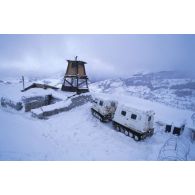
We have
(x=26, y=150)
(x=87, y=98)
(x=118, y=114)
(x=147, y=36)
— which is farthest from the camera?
(x=87, y=98)

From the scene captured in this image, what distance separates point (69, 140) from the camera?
10852mm

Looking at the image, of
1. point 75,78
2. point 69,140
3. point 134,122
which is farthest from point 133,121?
point 75,78

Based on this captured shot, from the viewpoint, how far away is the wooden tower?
1977 centimetres

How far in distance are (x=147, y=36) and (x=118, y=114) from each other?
19.0 ft

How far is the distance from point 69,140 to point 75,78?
10497mm

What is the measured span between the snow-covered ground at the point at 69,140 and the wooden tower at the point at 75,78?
5.80 m

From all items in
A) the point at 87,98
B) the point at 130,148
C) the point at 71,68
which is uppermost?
the point at 71,68

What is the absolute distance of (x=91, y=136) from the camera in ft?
38.2

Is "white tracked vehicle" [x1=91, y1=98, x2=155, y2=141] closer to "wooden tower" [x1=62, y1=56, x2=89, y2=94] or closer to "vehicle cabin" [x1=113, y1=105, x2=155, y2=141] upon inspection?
"vehicle cabin" [x1=113, y1=105, x2=155, y2=141]

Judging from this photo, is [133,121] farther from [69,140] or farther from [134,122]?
[69,140]

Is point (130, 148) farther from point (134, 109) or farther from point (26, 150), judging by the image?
point (26, 150)

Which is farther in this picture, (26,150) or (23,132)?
(23,132)

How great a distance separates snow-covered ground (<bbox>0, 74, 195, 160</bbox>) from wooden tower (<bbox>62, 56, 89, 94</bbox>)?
5805mm
